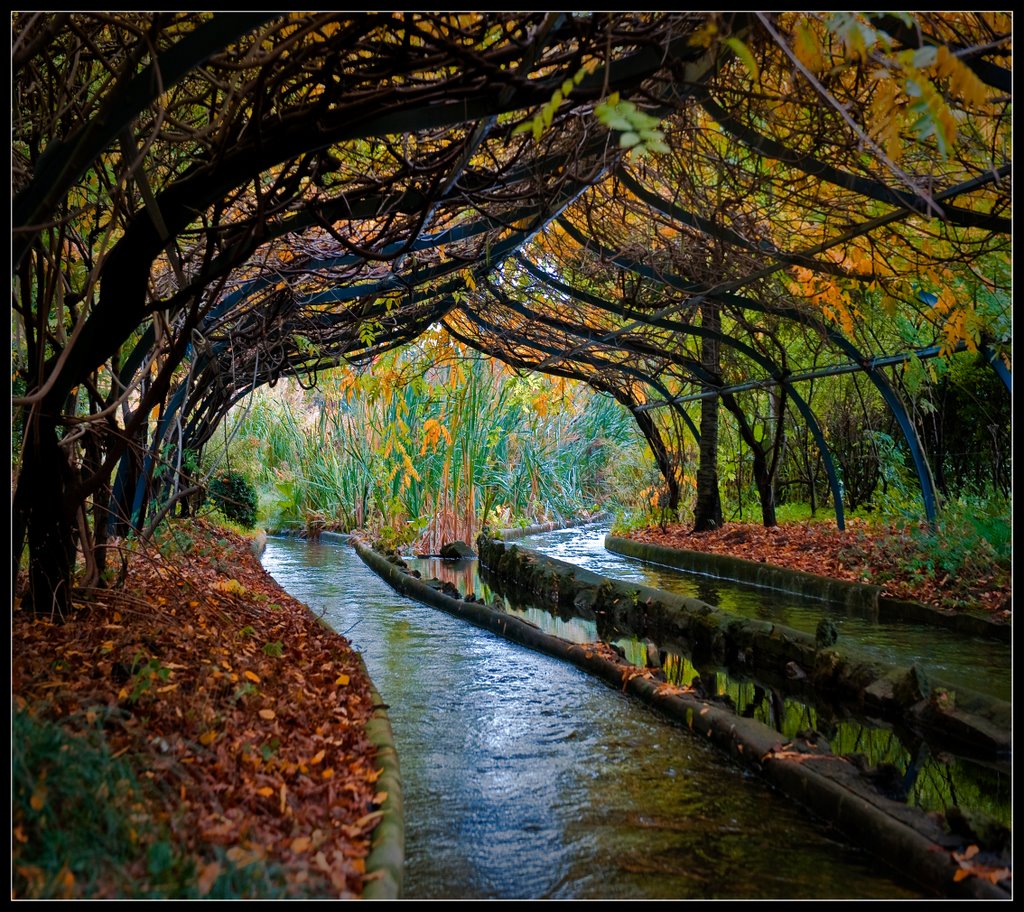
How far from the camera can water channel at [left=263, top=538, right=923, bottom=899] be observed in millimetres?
2744

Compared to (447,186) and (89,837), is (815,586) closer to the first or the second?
(447,186)

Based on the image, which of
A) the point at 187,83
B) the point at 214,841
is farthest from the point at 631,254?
the point at 214,841

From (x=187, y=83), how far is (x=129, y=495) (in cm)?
351

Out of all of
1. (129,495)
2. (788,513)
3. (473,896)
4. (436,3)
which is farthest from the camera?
(788,513)

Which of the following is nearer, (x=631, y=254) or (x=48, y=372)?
(x=48, y=372)

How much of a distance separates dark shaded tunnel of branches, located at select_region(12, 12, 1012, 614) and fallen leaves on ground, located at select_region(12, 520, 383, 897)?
1.83 ft

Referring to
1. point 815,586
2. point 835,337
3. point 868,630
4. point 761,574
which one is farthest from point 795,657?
A: point 835,337

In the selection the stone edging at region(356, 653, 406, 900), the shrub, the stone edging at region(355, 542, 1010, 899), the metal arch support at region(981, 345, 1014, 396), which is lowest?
the stone edging at region(355, 542, 1010, 899)

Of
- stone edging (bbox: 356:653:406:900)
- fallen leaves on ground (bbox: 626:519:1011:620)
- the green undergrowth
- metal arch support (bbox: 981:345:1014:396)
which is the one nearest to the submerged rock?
fallen leaves on ground (bbox: 626:519:1011:620)

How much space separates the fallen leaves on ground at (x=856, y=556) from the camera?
6.75m

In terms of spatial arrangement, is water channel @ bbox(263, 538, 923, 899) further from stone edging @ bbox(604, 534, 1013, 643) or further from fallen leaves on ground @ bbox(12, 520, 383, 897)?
stone edging @ bbox(604, 534, 1013, 643)

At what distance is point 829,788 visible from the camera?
10.6ft

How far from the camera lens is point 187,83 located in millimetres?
4793

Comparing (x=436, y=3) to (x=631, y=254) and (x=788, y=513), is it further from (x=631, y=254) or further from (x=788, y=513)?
(x=788, y=513)
